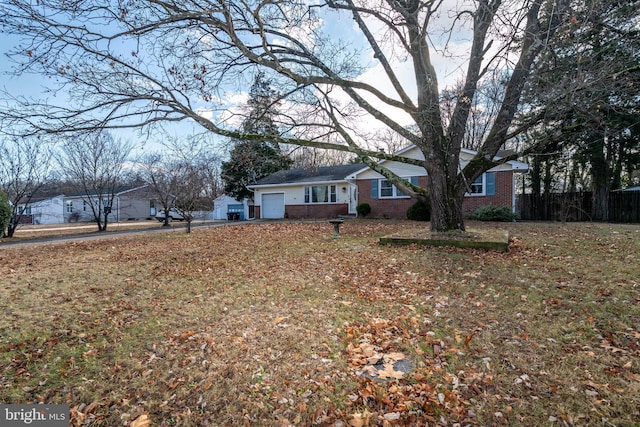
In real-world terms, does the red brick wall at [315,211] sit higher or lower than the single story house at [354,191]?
lower

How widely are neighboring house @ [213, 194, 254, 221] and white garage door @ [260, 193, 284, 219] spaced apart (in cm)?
500

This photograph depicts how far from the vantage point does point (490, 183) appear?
16734 mm

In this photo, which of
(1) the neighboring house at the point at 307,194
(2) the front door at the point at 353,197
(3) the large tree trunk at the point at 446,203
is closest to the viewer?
(3) the large tree trunk at the point at 446,203

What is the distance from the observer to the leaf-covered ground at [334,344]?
2.43m

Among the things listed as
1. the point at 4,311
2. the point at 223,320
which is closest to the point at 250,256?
the point at 223,320

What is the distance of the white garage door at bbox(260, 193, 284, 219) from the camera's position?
24000 mm

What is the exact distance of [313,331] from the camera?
3605mm

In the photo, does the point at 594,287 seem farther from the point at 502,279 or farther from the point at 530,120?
the point at 530,120

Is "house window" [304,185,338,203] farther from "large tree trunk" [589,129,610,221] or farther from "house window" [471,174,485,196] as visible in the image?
"large tree trunk" [589,129,610,221]

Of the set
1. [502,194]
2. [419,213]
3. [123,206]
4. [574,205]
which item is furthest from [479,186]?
[123,206]

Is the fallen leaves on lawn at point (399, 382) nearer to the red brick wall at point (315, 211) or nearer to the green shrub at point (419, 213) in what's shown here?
the green shrub at point (419, 213)

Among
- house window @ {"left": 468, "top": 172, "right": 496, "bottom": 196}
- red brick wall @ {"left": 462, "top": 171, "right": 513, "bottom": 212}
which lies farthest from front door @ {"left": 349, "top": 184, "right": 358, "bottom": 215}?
house window @ {"left": 468, "top": 172, "right": 496, "bottom": 196}

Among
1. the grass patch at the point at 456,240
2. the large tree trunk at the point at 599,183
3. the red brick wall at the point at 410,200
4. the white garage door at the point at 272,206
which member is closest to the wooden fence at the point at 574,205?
the large tree trunk at the point at 599,183

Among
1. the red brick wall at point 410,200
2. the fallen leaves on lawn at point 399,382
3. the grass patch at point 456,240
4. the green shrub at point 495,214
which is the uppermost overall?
the red brick wall at point 410,200
